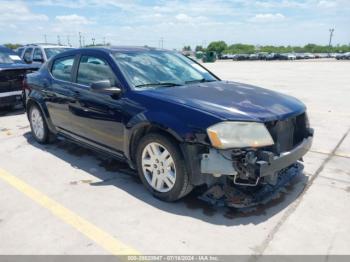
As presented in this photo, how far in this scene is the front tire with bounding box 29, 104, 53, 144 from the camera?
18.5 feet

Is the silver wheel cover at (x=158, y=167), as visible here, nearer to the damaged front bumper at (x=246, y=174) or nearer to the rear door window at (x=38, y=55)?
the damaged front bumper at (x=246, y=174)

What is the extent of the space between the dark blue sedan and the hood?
1 centimetres

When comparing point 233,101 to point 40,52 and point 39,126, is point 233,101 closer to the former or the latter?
point 39,126

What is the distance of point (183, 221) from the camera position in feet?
10.7

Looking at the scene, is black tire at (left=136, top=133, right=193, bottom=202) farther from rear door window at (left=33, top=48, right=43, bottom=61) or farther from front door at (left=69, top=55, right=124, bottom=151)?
rear door window at (left=33, top=48, right=43, bottom=61)

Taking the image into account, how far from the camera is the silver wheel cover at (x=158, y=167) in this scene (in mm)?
3463

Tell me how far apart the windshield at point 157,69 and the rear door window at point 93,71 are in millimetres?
179

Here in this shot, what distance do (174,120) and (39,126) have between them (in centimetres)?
340

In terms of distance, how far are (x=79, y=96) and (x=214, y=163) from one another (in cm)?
230

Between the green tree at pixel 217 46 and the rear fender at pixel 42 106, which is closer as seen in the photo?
the rear fender at pixel 42 106

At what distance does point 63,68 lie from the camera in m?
5.07

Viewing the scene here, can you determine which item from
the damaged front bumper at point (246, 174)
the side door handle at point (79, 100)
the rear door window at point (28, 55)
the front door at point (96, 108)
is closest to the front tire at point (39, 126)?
the front door at point (96, 108)

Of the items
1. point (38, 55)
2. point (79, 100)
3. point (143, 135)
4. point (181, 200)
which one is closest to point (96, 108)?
point (79, 100)

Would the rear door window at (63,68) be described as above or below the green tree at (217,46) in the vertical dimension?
below
